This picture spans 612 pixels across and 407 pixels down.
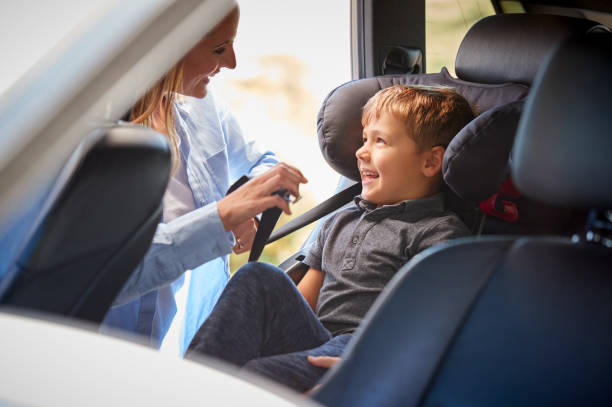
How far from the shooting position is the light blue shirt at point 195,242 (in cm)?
96

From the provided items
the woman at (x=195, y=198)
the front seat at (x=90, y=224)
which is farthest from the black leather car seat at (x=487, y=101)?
the front seat at (x=90, y=224)

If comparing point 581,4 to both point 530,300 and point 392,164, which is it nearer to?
point 392,164

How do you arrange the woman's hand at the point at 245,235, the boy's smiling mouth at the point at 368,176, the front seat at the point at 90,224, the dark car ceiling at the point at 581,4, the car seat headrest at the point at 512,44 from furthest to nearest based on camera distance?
the dark car ceiling at the point at 581,4, the boy's smiling mouth at the point at 368,176, the car seat headrest at the point at 512,44, the woman's hand at the point at 245,235, the front seat at the point at 90,224

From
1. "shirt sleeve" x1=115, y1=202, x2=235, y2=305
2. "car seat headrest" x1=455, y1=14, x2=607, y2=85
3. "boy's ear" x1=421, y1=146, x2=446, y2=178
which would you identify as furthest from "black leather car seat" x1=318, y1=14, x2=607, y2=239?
"shirt sleeve" x1=115, y1=202, x2=235, y2=305

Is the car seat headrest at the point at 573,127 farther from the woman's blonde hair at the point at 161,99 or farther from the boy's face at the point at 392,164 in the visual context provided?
the boy's face at the point at 392,164

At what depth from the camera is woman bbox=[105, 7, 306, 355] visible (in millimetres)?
952

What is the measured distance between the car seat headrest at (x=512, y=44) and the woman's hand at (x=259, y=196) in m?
0.64

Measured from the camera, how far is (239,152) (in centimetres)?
158

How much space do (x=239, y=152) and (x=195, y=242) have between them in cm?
63

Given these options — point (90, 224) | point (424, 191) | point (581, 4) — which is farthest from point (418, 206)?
point (581, 4)

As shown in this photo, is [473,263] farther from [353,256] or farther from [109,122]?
[353,256]

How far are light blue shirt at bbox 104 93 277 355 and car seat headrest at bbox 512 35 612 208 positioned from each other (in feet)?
1.68

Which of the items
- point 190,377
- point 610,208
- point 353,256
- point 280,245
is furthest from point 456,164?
point 190,377

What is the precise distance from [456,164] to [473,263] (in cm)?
46
